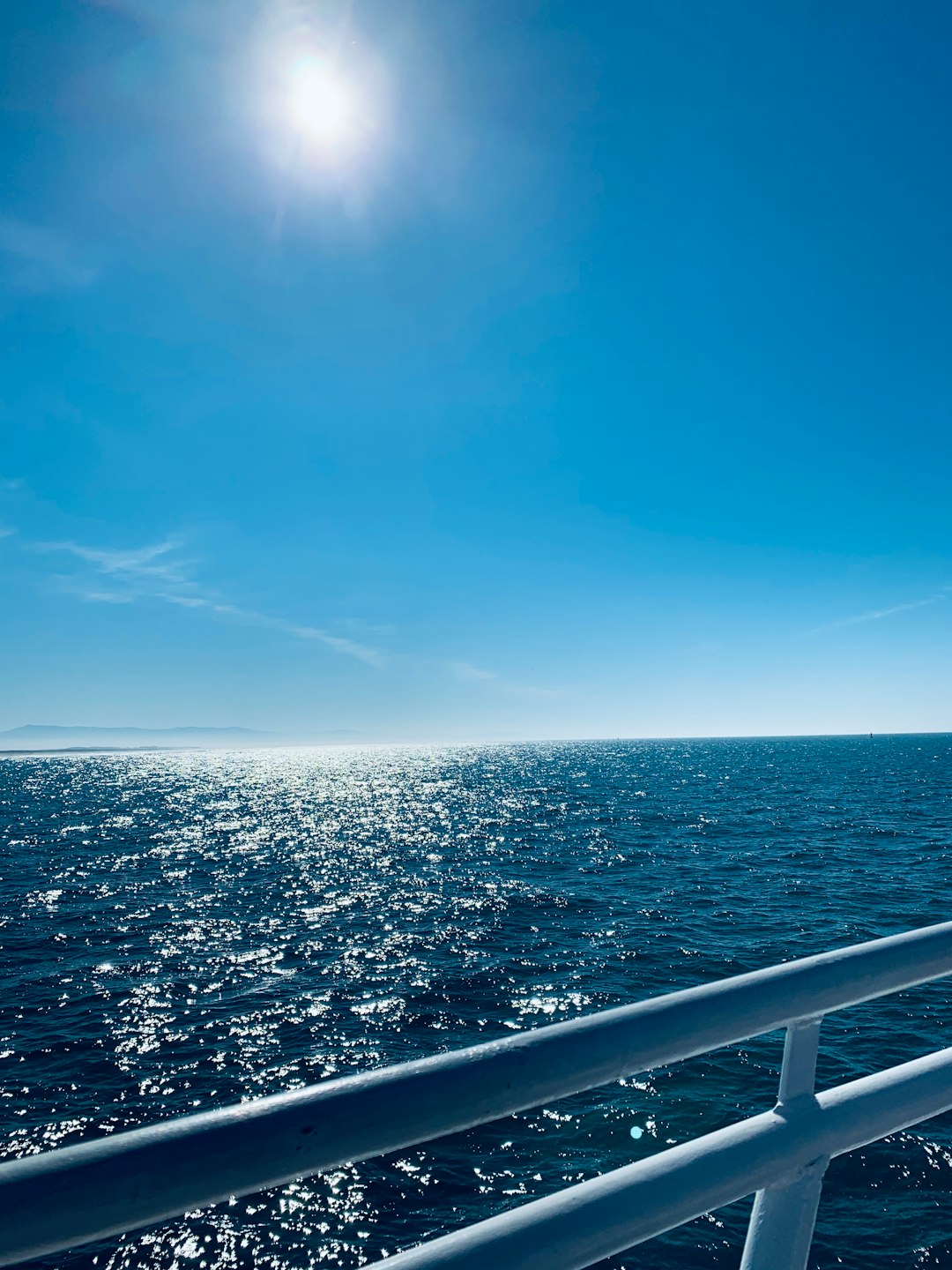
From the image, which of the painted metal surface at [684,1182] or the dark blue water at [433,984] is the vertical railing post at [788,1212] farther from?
the dark blue water at [433,984]

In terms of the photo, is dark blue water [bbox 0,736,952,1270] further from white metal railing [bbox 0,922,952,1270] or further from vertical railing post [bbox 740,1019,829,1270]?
white metal railing [bbox 0,922,952,1270]

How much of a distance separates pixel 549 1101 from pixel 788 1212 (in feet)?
3.28

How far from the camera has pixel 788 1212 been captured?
71.2 inches

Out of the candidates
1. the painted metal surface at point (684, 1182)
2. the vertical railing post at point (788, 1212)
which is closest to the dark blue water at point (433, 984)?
the vertical railing post at point (788, 1212)

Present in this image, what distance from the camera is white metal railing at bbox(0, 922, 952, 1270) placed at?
3.66 ft

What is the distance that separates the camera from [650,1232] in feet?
5.05

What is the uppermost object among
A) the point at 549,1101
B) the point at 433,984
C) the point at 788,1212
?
the point at 549,1101

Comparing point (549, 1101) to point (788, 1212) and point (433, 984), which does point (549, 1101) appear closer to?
point (788, 1212)

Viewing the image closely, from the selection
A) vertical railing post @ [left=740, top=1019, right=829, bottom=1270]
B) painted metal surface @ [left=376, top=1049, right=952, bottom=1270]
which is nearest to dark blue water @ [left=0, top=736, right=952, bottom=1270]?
vertical railing post @ [left=740, top=1019, right=829, bottom=1270]

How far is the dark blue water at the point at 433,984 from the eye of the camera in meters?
8.99

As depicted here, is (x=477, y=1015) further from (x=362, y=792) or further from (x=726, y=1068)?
(x=362, y=792)

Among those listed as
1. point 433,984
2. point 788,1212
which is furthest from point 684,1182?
point 433,984

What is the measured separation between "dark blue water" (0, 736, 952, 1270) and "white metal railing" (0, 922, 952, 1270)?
29.3ft

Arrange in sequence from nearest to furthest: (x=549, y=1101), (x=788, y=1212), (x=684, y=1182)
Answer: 1. (x=549, y=1101)
2. (x=684, y=1182)
3. (x=788, y=1212)
